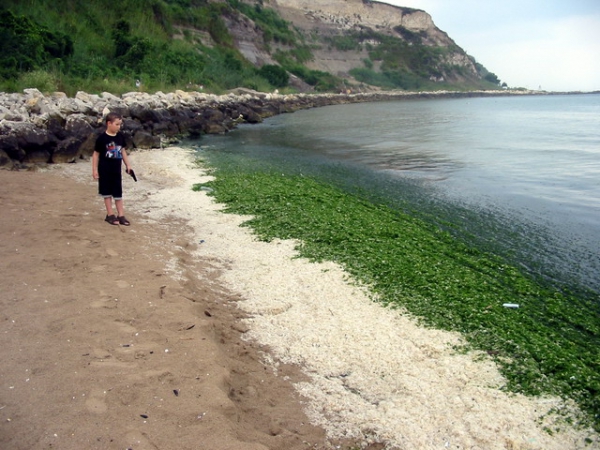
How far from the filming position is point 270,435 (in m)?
3.45

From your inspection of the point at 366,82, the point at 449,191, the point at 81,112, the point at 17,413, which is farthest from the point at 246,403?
the point at 366,82

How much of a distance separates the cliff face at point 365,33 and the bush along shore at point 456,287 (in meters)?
68.2

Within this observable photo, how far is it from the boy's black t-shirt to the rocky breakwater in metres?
5.54

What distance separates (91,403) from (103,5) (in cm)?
3947

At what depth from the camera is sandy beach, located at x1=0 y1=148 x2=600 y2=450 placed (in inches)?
129

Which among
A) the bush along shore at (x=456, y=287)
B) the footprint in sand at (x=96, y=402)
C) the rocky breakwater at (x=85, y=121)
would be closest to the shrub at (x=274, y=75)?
the rocky breakwater at (x=85, y=121)

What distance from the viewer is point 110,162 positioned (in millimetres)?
7523

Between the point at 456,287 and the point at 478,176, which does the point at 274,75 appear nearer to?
the point at 478,176

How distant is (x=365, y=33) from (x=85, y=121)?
99.4 metres

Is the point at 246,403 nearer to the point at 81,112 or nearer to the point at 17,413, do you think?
the point at 17,413

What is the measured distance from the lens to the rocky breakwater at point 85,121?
40.6 ft

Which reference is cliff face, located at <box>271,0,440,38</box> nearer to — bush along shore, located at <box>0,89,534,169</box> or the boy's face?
bush along shore, located at <box>0,89,534,169</box>

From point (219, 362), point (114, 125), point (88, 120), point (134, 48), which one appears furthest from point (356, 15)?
point (219, 362)

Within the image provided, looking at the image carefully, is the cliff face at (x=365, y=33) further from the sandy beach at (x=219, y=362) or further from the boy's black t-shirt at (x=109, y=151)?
the sandy beach at (x=219, y=362)
